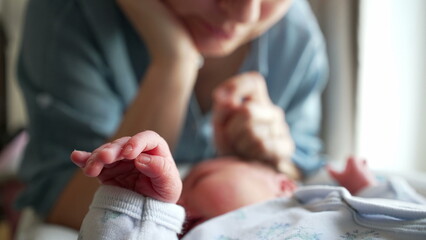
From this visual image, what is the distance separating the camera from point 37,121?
80cm

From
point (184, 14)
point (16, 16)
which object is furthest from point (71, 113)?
point (16, 16)

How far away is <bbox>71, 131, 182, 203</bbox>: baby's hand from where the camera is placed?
37 cm

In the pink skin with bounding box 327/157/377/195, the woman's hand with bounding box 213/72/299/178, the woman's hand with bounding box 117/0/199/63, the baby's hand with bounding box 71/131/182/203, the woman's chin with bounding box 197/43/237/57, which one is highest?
the woman's hand with bounding box 117/0/199/63

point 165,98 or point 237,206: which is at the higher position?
point 165,98

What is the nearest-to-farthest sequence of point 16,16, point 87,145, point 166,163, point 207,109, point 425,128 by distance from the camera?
point 166,163 < point 87,145 < point 207,109 < point 425,128 < point 16,16

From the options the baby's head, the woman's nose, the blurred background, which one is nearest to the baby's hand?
the baby's head

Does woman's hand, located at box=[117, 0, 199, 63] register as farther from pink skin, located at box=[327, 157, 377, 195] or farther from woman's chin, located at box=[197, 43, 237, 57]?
pink skin, located at box=[327, 157, 377, 195]

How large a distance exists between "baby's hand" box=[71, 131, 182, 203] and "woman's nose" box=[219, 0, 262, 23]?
0.28 meters

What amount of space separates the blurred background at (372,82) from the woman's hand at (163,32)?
Result: 0.52m

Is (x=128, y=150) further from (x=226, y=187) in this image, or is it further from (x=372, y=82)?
(x=372, y=82)

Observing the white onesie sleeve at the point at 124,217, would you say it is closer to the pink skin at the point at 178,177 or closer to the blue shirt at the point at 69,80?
the pink skin at the point at 178,177

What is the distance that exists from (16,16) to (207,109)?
739 millimetres

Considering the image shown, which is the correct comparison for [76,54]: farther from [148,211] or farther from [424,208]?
[424,208]

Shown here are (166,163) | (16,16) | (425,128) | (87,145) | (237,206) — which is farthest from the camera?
(16,16)
